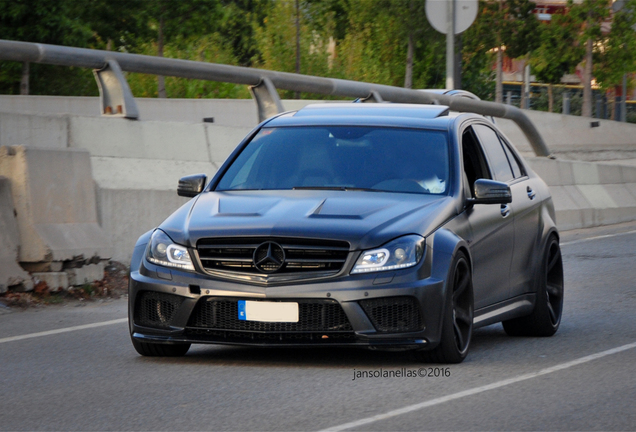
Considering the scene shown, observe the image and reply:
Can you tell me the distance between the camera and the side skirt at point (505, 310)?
817 centimetres

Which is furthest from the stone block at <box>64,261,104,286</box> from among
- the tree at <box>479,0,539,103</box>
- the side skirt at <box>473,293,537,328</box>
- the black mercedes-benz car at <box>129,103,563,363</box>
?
the tree at <box>479,0,539,103</box>

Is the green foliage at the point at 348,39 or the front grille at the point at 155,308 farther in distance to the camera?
the green foliage at the point at 348,39

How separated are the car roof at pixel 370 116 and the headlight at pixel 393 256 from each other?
157 cm

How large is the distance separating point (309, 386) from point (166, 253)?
1.25 metres

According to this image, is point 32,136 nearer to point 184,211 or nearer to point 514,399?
point 184,211

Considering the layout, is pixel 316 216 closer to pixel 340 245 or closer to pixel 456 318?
pixel 340 245

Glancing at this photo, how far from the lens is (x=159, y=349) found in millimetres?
7758

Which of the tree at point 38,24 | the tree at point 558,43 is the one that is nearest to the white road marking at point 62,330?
the tree at point 38,24

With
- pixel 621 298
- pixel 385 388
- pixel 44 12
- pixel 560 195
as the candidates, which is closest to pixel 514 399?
pixel 385 388

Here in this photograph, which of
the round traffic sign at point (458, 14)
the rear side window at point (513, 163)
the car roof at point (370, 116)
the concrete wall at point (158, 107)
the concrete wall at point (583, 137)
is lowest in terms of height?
the concrete wall at point (583, 137)

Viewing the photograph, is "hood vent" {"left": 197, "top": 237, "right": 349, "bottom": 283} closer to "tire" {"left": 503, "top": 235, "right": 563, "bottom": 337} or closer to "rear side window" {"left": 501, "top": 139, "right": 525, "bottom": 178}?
"tire" {"left": 503, "top": 235, "right": 563, "bottom": 337}

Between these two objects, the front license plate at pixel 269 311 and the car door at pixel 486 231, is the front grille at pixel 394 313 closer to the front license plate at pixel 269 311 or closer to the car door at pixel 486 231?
the front license plate at pixel 269 311

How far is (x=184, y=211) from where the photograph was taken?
781 centimetres

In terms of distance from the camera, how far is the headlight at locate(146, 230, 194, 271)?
733 cm
